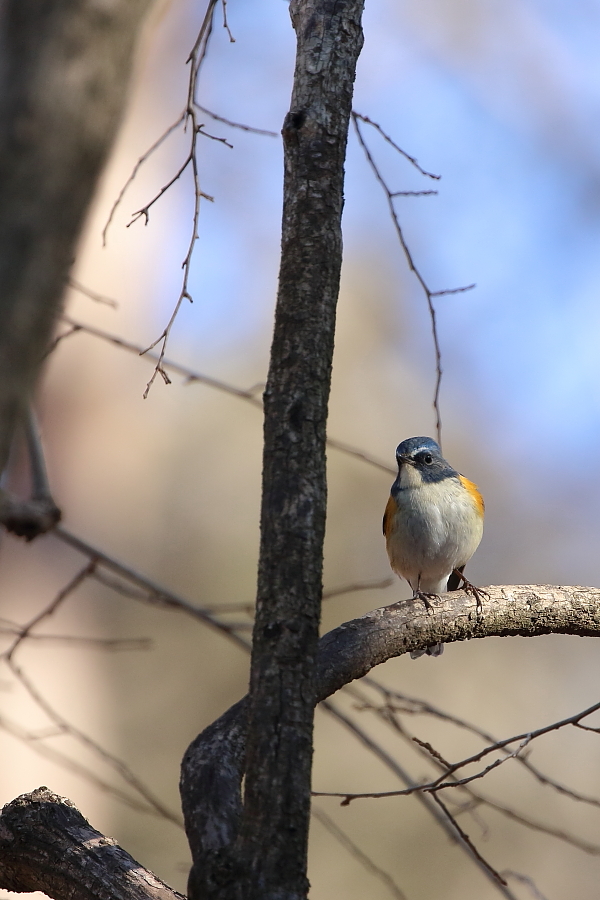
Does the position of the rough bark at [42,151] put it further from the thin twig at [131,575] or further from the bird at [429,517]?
the bird at [429,517]

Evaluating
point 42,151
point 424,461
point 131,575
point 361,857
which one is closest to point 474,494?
point 424,461

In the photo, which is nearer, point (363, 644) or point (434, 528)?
point (363, 644)

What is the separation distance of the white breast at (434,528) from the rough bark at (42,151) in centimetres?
350

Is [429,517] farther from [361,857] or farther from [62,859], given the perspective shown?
[62,859]

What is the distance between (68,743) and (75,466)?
138 inches

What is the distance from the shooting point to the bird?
433 cm

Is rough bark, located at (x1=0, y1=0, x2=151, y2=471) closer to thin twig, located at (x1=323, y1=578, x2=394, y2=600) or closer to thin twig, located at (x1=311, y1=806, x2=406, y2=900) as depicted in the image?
thin twig, located at (x1=323, y1=578, x2=394, y2=600)

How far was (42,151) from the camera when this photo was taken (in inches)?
38.5

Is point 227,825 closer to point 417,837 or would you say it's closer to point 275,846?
point 275,846

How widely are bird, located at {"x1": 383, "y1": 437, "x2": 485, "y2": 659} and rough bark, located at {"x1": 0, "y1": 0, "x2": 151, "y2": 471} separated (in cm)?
338

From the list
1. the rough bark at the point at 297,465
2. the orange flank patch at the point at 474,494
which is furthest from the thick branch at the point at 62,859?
the orange flank patch at the point at 474,494

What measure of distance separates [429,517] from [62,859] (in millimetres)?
2598

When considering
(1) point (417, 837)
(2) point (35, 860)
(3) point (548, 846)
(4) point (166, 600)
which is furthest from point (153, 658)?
(4) point (166, 600)

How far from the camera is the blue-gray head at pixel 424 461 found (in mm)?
4492
